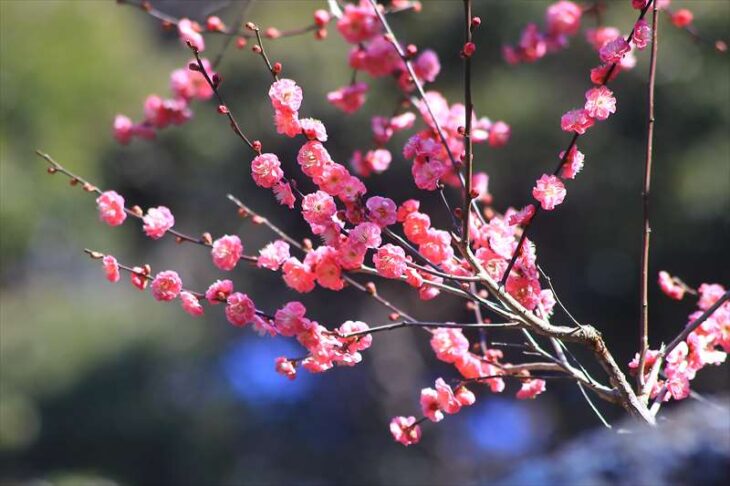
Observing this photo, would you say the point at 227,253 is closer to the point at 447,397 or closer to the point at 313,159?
the point at 313,159

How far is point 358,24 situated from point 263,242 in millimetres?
5256

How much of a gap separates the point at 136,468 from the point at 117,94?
2.65 meters

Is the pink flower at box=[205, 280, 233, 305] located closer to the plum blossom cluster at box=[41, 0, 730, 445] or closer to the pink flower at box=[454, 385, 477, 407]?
the plum blossom cluster at box=[41, 0, 730, 445]

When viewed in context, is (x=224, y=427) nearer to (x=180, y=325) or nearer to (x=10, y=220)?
(x=180, y=325)

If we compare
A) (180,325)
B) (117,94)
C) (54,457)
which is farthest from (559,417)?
(117,94)

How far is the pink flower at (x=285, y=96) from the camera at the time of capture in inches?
47.2

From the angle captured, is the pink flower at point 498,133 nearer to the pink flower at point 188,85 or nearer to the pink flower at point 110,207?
the pink flower at point 188,85

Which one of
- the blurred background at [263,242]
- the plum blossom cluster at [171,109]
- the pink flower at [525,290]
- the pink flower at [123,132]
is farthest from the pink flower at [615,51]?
the blurred background at [263,242]

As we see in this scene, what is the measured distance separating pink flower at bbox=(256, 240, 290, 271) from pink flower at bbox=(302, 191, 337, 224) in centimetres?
Answer: 12

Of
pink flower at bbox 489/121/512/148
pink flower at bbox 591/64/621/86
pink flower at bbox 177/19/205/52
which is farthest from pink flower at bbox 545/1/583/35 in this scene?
pink flower at bbox 591/64/621/86

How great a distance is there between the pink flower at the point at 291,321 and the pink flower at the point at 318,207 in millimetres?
131

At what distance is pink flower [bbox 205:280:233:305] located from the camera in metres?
1.30

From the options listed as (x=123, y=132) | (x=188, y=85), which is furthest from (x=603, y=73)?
(x=123, y=132)

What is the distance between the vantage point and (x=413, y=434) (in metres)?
1.35
